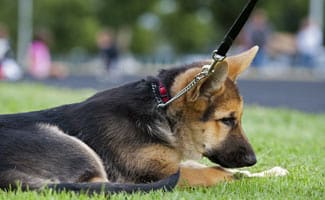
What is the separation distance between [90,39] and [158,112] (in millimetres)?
71319

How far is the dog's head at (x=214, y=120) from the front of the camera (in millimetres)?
6395

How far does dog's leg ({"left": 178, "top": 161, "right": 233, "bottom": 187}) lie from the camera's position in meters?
6.32

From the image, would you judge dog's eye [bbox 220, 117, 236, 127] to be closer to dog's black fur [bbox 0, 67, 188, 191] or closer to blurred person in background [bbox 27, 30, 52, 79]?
dog's black fur [bbox 0, 67, 188, 191]

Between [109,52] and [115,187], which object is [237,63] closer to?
[115,187]

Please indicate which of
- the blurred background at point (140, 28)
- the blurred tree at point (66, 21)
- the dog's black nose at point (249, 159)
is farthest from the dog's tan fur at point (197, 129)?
the blurred tree at point (66, 21)

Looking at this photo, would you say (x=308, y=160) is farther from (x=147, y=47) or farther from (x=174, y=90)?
(x=147, y=47)

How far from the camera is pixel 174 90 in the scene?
6.53 metres

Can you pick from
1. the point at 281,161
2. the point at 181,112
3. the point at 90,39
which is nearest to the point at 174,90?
the point at 181,112

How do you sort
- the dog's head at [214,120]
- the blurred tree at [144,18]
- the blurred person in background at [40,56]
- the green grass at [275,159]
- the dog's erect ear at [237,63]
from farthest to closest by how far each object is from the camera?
the blurred tree at [144,18] < the blurred person in background at [40,56] < the dog's erect ear at [237,63] < the dog's head at [214,120] < the green grass at [275,159]

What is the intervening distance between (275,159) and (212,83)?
2.42 meters

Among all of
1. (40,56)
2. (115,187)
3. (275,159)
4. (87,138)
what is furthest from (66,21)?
(115,187)

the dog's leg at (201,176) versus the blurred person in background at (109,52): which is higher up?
the dog's leg at (201,176)

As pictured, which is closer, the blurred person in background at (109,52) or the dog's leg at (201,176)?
the dog's leg at (201,176)

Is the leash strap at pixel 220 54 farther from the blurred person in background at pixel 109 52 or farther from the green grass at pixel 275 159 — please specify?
the blurred person in background at pixel 109 52
